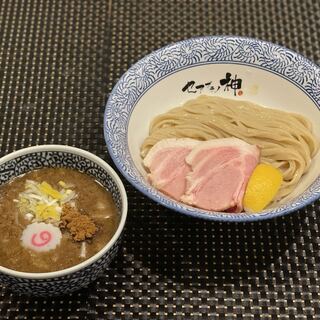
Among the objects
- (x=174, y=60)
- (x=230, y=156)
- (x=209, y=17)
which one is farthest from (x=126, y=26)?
(x=230, y=156)

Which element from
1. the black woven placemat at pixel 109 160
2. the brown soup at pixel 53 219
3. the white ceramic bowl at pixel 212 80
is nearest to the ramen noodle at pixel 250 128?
the white ceramic bowl at pixel 212 80

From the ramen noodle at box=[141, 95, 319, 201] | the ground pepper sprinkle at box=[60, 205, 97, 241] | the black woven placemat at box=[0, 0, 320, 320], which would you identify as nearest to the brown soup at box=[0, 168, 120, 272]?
the ground pepper sprinkle at box=[60, 205, 97, 241]

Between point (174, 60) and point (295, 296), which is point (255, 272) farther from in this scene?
point (174, 60)

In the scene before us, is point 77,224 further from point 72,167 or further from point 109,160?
point 109,160

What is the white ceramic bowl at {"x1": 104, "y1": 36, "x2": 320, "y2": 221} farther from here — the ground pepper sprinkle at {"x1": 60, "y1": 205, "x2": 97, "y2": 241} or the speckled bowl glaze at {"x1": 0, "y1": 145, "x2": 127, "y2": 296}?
the ground pepper sprinkle at {"x1": 60, "y1": 205, "x2": 97, "y2": 241}

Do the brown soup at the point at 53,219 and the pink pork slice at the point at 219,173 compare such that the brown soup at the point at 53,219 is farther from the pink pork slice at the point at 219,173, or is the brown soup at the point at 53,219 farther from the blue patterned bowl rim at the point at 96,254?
the pink pork slice at the point at 219,173

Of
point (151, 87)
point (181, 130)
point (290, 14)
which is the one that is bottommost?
point (181, 130)

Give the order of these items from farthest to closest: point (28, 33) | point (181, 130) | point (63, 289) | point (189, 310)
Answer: point (28, 33) < point (181, 130) < point (189, 310) < point (63, 289)
